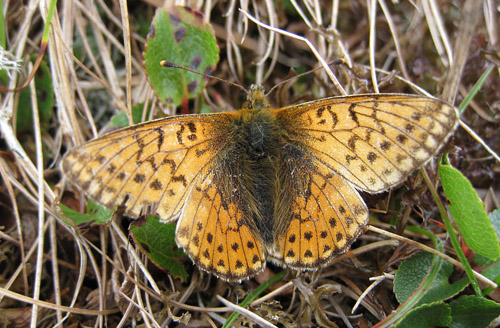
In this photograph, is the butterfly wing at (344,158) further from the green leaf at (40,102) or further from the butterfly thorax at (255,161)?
the green leaf at (40,102)

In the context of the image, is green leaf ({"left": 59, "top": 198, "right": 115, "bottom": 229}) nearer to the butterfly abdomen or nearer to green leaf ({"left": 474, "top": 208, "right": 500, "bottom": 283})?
the butterfly abdomen

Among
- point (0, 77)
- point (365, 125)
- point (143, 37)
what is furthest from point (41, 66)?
point (365, 125)

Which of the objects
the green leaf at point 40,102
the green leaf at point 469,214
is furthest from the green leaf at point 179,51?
the green leaf at point 469,214

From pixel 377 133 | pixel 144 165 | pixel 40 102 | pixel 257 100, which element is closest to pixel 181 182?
pixel 144 165

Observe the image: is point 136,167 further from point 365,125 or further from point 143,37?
point 143,37

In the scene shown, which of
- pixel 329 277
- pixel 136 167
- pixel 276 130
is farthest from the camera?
pixel 329 277

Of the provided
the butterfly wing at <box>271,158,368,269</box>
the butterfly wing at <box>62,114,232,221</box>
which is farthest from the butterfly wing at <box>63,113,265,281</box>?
the butterfly wing at <box>271,158,368,269</box>

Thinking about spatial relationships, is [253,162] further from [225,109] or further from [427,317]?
[427,317]
